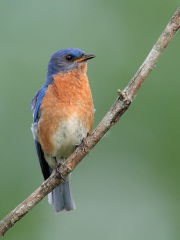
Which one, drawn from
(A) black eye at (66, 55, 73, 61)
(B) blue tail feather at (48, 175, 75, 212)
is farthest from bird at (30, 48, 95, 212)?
(B) blue tail feather at (48, 175, 75, 212)

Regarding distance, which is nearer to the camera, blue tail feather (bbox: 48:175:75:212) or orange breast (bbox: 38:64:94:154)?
orange breast (bbox: 38:64:94:154)

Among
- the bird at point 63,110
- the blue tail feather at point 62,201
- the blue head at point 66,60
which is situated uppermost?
the blue head at point 66,60

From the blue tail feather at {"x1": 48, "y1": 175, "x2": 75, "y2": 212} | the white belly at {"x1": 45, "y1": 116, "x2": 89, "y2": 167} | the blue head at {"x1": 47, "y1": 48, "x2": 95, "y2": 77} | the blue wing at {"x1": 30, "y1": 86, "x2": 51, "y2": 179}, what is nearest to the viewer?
the white belly at {"x1": 45, "y1": 116, "x2": 89, "y2": 167}

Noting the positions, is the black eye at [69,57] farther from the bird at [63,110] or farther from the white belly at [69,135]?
the white belly at [69,135]

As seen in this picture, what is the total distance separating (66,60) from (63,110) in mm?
858

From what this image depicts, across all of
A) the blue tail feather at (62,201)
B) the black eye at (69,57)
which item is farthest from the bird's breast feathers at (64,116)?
the blue tail feather at (62,201)

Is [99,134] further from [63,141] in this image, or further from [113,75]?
[113,75]

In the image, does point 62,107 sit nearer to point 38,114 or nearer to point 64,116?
point 64,116

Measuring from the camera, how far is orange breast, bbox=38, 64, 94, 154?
771cm

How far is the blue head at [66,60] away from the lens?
321 inches

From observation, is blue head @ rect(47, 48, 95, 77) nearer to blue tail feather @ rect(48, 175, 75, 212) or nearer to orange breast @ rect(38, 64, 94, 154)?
orange breast @ rect(38, 64, 94, 154)

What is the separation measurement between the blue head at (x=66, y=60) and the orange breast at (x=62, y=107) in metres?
0.27

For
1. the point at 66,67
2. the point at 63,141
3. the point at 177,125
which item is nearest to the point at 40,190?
the point at 63,141

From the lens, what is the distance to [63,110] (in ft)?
25.2
